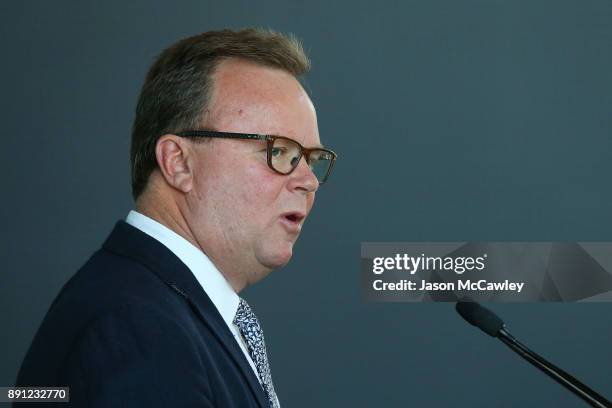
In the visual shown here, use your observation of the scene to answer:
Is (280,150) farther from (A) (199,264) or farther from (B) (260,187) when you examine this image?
(A) (199,264)

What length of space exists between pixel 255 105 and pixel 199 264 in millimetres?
237

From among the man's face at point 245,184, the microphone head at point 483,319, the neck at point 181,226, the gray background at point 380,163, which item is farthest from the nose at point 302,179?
the gray background at point 380,163

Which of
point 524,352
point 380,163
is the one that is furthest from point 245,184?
point 380,163

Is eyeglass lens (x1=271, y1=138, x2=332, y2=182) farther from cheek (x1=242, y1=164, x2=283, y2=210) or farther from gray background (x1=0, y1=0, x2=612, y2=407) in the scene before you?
gray background (x1=0, y1=0, x2=612, y2=407)

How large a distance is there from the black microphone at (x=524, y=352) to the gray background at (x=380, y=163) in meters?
1.08

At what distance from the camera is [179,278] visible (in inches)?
36.4

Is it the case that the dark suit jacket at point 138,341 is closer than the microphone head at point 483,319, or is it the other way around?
the dark suit jacket at point 138,341

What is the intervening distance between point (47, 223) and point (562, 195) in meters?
1.62

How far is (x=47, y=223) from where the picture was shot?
7.54 ft

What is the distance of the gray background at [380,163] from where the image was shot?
228 cm

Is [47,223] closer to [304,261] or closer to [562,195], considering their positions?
[304,261]

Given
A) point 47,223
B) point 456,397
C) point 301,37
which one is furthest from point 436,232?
point 47,223

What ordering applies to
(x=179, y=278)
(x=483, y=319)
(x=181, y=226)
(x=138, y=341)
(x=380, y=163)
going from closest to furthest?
1. (x=138, y=341)
2. (x=179, y=278)
3. (x=181, y=226)
4. (x=483, y=319)
5. (x=380, y=163)

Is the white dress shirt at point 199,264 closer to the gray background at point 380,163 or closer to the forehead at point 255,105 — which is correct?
the forehead at point 255,105
